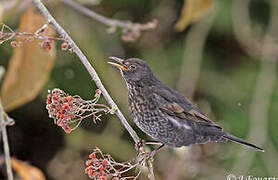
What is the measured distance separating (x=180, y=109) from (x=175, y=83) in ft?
7.67

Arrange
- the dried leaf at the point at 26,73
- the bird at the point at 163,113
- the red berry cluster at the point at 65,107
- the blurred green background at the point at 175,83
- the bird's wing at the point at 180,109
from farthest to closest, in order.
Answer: the blurred green background at the point at 175,83
the dried leaf at the point at 26,73
the bird's wing at the point at 180,109
the bird at the point at 163,113
the red berry cluster at the point at 65,107

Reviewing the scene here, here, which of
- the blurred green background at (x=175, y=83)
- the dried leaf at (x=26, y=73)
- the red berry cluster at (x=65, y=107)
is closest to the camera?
the red berry cluster at (x=65, y=107)

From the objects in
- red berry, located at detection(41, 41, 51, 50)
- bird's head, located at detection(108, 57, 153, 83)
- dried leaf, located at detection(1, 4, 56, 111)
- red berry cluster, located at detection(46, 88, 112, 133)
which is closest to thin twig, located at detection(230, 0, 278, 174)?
bird's head, located at detection(108, 57, 153, 83)

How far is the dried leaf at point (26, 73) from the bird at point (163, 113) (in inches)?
34.9

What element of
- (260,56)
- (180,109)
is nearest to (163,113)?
(180,109)

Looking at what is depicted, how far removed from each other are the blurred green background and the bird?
5.21 feet

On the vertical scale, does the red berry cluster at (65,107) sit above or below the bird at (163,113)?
above

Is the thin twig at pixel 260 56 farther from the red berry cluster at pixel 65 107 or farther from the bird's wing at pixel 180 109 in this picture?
the red berry cluster at pixel 65 107

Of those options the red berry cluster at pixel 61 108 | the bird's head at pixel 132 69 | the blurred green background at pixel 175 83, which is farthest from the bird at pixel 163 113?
the blurred green background at pixel 175 83

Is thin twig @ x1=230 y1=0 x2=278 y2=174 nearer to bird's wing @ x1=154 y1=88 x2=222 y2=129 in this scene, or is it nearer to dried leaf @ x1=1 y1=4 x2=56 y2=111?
bird's wing @ x1=154 y1=88 x2=222 y2=129

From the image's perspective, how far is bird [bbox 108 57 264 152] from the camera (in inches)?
141

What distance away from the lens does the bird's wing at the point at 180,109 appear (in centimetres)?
369

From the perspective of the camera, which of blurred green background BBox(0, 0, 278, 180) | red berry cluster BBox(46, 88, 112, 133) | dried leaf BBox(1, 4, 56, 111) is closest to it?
red berry cluster BBox(46, 88, 112, 133)

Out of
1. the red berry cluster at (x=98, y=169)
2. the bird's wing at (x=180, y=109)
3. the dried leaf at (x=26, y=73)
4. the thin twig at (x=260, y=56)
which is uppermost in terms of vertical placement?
the dried leaf at (x=26, y=73)
